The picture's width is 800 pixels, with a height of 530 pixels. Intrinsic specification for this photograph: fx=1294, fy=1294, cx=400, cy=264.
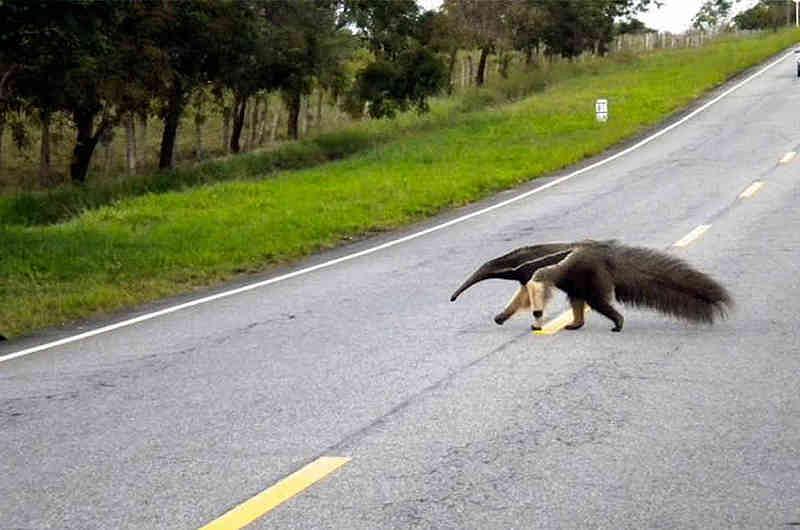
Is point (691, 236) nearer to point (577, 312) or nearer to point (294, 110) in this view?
point (577, 312)

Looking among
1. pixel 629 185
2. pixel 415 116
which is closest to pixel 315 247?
pixel 629 185

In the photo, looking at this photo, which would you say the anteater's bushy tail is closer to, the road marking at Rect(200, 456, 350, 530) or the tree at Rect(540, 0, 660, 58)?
the road marking at Rect(200, 456, 350, 530)

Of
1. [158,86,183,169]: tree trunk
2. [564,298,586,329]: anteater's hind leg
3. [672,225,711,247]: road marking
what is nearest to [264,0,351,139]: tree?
[158,86,183,169]: tree trunk

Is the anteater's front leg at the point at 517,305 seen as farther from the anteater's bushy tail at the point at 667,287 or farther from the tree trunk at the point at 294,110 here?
the tree trunk at the point at 294,110

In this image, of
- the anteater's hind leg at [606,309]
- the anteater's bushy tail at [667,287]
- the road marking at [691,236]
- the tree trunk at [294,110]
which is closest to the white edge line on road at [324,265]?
the road marking at [691,236]

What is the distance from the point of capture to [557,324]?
1082cm

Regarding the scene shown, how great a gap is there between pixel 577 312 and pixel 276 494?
4.80 metres

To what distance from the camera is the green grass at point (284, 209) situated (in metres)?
15.2

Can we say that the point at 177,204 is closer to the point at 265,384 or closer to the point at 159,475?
the point at 265,384

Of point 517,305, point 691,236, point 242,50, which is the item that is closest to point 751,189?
point 691,236

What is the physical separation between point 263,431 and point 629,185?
55.4 ft

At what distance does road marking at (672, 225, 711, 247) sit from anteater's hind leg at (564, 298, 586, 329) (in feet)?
16.8

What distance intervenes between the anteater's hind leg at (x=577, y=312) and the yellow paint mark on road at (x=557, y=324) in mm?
103

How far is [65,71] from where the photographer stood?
29.5m
